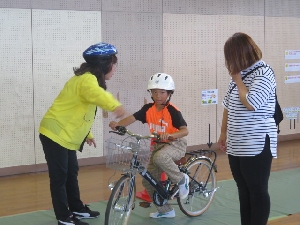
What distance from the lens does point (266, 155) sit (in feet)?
10.6

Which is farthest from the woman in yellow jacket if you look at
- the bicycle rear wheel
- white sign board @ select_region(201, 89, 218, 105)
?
white sign board @ select_region(201, 89, 218, 105)

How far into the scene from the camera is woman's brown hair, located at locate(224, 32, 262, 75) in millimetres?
3199

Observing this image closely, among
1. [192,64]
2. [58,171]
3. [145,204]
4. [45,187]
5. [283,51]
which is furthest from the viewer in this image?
[283,51]

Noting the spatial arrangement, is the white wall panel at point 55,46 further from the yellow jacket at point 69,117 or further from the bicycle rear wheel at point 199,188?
the bicycle rear wheel at point 199,188

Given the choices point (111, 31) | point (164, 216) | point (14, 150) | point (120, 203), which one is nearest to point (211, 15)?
point (111, 31)

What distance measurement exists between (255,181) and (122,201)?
3.64 feet

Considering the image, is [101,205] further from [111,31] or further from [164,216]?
[111,31]

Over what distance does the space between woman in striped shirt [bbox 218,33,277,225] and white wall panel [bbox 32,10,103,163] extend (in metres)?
3.52

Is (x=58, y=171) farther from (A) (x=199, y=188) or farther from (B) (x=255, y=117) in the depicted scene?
(B) (x=255, y=117)

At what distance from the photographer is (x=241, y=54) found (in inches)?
126

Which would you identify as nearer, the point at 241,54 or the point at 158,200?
the point at 241,54

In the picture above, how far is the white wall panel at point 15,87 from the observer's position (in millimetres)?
5996

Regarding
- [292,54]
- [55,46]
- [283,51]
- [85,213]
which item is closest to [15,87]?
[55,46]

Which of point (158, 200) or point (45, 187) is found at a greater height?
point (158, 200)
